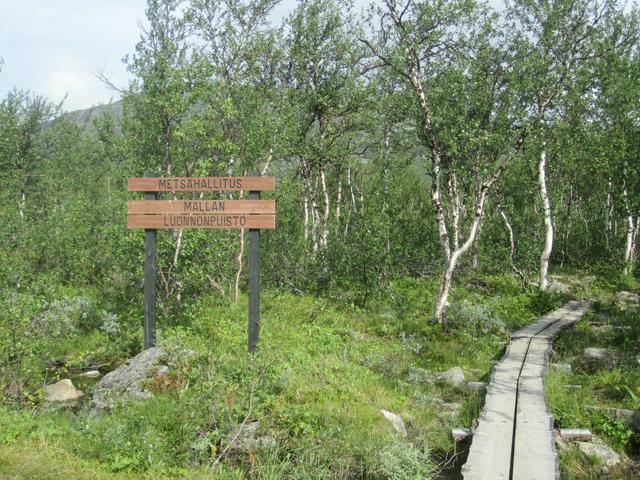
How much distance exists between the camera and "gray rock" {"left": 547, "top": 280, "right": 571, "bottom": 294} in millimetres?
20053

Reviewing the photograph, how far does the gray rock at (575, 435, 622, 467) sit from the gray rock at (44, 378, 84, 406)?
8433mm

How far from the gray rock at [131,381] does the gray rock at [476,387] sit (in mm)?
5338

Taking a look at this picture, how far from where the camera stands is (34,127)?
119 ft

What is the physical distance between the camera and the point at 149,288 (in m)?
11.5

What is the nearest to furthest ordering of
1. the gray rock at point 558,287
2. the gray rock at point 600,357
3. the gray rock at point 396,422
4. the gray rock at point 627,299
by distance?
the gray rock at point 396,422 < the gray rock at point 600,357 < the gray rock at point 627,299 < the gray rock at point 558,287

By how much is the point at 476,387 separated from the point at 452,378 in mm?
837

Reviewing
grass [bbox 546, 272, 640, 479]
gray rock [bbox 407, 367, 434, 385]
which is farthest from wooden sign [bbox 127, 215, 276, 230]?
grass [bbox 546, 272, 640, 479]

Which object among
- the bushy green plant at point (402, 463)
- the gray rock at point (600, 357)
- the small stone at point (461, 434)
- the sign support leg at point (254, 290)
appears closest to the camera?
the bushy green plant at point (402, 463)

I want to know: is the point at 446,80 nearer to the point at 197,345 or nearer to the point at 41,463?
the point at 197,345

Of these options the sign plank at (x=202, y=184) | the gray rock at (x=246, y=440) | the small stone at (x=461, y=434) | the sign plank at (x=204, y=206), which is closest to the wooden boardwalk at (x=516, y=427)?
the small stone at (x=461, y=434)

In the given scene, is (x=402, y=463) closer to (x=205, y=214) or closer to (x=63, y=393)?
(x=205, y=214)

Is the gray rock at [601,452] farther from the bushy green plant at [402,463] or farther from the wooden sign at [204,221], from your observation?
the wooden sign at [204,221]

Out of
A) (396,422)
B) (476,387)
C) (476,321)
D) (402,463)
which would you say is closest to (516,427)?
(396,422)

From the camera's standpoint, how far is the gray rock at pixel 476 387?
955 cm
